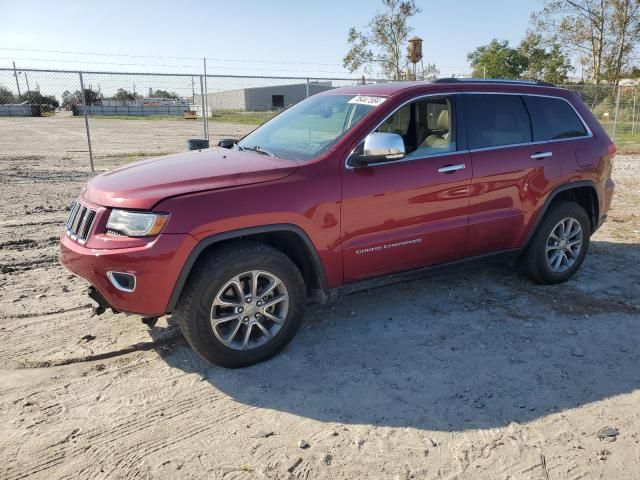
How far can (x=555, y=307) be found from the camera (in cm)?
449

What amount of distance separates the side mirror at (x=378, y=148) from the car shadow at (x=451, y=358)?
1.32m

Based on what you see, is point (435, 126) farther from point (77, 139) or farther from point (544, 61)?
point (544, 61)

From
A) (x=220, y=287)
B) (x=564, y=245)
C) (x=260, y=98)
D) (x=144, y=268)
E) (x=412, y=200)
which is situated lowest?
(x=564, y=245)

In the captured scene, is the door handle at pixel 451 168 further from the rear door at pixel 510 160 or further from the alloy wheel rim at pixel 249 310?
the alloy wheel rim at pixel 249 310

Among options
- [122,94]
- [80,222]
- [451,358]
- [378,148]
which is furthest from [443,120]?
[122,94]

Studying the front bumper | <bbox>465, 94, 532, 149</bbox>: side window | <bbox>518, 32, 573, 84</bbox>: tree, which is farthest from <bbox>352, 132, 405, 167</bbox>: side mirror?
<bbox>518, 32, 573, 84</bbox>: tree

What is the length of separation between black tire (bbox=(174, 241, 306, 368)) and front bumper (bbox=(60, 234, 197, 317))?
0.47ft

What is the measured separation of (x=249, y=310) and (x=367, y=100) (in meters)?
1.87

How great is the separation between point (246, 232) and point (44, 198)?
6.74m

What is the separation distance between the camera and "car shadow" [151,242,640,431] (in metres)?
3.09

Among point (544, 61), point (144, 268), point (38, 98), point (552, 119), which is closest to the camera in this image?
point (144, 268)

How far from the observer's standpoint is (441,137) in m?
4.28

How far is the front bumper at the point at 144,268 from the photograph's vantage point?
10.0ft

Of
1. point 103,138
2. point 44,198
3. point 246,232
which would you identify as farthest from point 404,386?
point 103,138
